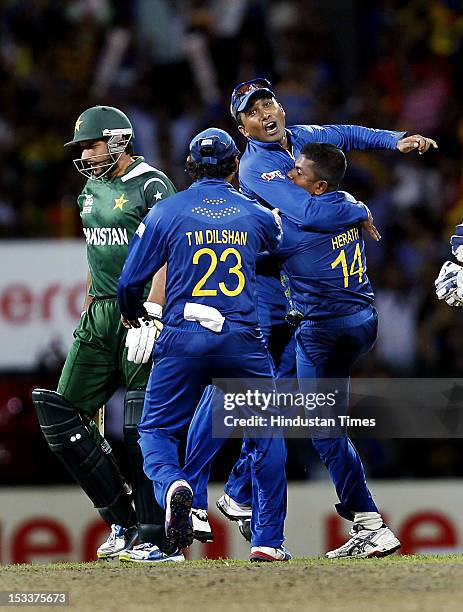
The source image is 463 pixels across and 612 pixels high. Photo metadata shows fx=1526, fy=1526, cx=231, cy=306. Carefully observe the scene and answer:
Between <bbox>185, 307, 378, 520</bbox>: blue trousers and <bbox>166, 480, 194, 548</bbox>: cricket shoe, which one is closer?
<bbox>166, 480, 194, 548</bbox>: cricket shoe

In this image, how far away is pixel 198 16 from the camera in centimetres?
1461

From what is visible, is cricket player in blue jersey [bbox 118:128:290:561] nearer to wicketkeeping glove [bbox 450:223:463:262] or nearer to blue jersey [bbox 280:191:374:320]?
blue jersey [bbox 280:191:374:320]

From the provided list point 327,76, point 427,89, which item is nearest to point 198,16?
point 327,76

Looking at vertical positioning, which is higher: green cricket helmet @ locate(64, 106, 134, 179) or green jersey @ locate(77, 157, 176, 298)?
green cricket helmet @ locate(64, 106, 134, 179)

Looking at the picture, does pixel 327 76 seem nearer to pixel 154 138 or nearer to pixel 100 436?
pixel 154 138

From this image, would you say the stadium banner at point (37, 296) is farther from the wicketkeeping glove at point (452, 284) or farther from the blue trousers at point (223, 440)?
the wicketkeeping glove at point (452, 284)

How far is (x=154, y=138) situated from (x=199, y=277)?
6302 mm

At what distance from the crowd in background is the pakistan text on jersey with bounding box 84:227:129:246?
4.31 meters

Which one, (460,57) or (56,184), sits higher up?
(460,57)

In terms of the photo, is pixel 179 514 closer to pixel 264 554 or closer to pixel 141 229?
pixel 264 554

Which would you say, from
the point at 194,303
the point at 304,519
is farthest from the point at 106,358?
the point at 304,519

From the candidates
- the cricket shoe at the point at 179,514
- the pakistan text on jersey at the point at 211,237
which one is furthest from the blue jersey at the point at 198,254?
the cricket shoe at the point at 179,514

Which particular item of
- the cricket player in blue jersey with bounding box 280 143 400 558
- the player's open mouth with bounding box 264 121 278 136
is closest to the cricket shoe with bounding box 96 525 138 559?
the cricket player in blue jersey with bounding box 280 143 400 558

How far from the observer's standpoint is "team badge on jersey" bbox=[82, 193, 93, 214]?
8314 millimetres
